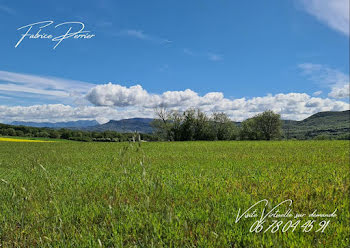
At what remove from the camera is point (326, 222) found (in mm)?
3727

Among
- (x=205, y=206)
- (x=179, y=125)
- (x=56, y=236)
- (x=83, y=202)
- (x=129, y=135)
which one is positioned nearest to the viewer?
(x=56, y=236)

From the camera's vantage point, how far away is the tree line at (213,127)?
85.6m

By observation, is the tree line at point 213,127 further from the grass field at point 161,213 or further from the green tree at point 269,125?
the grass field at point 161,213

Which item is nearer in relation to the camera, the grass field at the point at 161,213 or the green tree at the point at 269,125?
the grass field at the point at 161,213

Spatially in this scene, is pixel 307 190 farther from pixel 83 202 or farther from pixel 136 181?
pixel 83 202

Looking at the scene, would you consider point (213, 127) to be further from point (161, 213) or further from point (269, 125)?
point (161, 213)

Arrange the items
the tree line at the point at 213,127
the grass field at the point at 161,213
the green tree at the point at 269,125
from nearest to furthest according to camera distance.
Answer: the grass field at the point at 161,213 → the tree line at the point at 213,127 → the green tree at the point at 269,125

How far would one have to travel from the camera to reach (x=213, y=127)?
331 feet

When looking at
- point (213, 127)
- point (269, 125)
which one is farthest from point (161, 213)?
point (269, 125)

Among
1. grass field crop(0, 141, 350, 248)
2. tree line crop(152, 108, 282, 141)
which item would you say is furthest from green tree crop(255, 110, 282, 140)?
grass field crop(0, 141, 350, 248)

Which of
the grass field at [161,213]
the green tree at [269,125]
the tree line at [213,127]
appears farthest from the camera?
the green tree at [269,125]

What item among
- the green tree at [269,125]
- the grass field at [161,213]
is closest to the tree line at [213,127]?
the green tree at [269,125]

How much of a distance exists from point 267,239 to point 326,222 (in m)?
1.10

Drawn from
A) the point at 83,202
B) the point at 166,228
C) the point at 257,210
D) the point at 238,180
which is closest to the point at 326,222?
the point at 257,210
